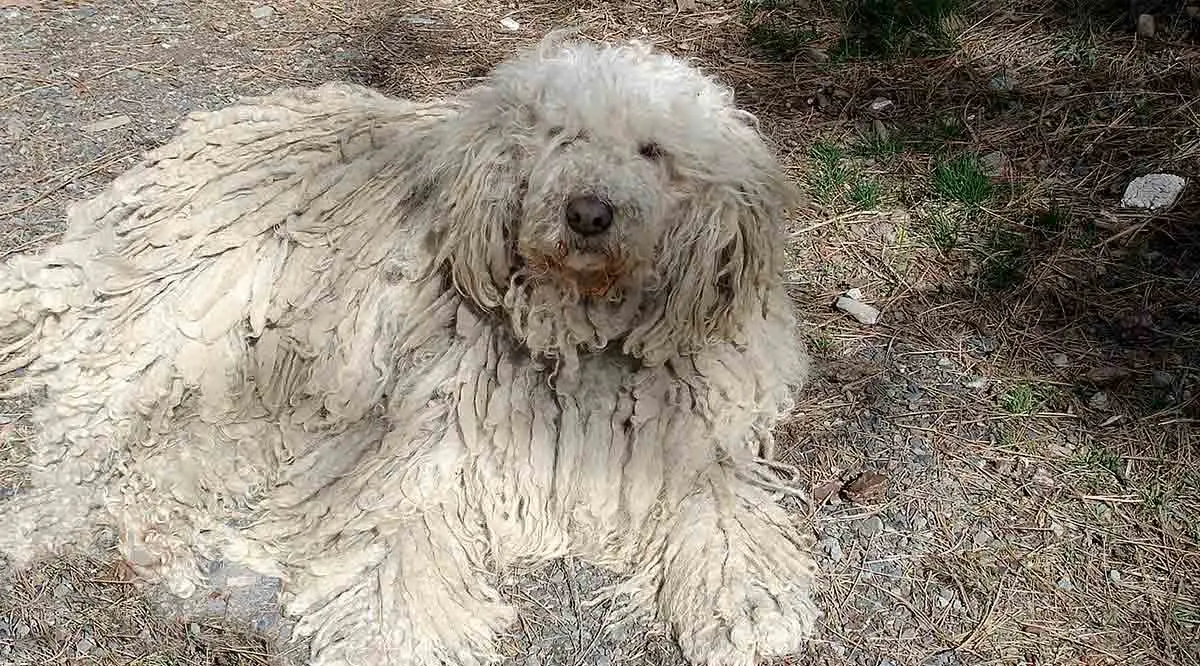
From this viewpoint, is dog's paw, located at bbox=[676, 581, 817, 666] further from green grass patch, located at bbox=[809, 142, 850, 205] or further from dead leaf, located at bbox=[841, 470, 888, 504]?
green grass patch, located at bbox=[809, 142, 850, 205]

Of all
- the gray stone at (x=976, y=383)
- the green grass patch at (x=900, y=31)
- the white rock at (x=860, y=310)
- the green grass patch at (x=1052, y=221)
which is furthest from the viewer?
the green grass patch at (x=900, y=31)

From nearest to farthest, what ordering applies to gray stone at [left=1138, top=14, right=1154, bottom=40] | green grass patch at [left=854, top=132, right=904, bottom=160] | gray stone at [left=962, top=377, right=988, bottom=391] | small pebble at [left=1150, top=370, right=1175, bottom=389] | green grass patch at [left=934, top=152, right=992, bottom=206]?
1. small pebble at [left=1150, top=370, right=1175, bottom=389]
2. gray stone at [left=962, top=377, right=988, bottom=391]
3. green grass patch at [left=934, top=152, right=992, bottom=206]
4. green grass patch at [left=854, top=132, right=904, bottom=160]
5. gray stone at [left=1138, top=14, right=1154, bottom=40]

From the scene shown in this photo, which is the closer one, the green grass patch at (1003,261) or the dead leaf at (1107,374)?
the dead leaf at (1107,374)

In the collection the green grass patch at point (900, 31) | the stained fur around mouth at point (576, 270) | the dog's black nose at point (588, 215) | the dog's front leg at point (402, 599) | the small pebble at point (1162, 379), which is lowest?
the dog's front leg at point (402, 599)

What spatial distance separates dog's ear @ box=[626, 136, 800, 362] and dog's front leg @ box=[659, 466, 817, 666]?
0.43 meters

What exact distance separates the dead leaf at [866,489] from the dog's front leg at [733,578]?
9.4 inches

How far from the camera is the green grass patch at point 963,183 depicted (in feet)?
12.2

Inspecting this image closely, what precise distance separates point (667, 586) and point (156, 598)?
1.20m

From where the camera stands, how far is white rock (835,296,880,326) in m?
3.37

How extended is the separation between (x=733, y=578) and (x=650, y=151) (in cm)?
98

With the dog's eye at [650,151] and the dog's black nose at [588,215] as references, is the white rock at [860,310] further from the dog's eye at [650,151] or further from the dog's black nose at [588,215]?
the dog's black nose at [588,215]

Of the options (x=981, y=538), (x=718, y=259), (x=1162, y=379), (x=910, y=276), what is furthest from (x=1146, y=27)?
(x=718, y=259)

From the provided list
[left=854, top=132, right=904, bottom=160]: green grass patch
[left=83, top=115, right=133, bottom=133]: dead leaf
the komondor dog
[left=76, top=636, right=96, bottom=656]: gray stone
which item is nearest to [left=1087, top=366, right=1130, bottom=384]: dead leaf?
the komondor dog

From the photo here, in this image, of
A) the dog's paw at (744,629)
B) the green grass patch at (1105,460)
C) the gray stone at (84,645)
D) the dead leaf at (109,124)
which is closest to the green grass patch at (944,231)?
the green grass patch at (1105,460)
